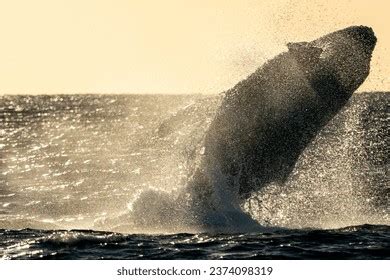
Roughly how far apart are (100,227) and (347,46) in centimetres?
861

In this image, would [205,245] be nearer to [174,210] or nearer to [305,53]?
[174,210]

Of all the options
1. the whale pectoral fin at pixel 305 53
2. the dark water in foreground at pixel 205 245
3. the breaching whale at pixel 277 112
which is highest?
the whale pectoral fin at pixel 305 53

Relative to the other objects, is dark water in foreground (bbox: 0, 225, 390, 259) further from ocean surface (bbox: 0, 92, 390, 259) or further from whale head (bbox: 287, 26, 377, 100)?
whale head (bbox: 287, 26, 377, 100)

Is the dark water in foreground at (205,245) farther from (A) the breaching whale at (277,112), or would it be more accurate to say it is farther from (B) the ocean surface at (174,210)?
(A) the breaching whale at (277,112)

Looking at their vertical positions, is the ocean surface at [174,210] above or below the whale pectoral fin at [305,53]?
below

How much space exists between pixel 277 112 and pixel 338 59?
2227 mm

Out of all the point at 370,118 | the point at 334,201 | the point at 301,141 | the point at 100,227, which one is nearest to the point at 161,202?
the point at 100,227

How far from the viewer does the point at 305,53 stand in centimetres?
2252

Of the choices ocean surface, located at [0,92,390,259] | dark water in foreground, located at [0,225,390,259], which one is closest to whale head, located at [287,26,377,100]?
ocean surface, located at [0,92,390,259]

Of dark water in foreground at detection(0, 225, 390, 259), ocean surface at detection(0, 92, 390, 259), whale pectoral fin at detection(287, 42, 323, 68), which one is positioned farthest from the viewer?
whale pectoral fin at detection(287, 42, 323, 68)

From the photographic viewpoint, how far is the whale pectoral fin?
2250 cm

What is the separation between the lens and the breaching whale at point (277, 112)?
22562 mm

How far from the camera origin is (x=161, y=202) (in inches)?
934

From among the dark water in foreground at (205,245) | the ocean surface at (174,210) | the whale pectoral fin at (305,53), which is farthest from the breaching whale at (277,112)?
the dark water in foreground at (205,245)
